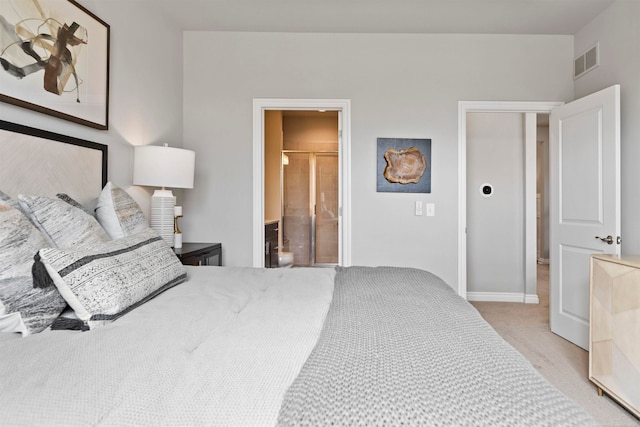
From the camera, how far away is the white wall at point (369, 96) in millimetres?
3439

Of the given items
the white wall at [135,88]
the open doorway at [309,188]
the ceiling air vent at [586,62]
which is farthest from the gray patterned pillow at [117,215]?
the open doorway at [309,188]

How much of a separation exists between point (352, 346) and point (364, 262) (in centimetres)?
258

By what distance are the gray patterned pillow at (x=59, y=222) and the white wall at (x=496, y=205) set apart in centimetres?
392

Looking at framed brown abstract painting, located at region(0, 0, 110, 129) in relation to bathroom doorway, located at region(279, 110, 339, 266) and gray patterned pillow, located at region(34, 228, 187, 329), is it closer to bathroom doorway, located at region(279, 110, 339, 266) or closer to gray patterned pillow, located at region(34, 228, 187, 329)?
gray patterned pillow, located at region(34, 228, 187, 329)

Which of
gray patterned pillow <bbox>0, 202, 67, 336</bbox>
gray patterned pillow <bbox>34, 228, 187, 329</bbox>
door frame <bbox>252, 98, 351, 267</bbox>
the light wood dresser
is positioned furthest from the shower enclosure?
→ gray patterned pillow <bbox>0, 202, 67, 336</bbox>

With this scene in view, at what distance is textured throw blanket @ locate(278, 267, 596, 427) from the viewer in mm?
646

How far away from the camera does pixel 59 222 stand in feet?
4.68

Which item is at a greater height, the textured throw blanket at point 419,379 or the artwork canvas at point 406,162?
the artwork canvas at point 406,162

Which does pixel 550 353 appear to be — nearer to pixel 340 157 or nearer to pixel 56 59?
pixel 340 157

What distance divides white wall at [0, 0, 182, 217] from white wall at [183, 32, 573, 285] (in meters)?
0.30

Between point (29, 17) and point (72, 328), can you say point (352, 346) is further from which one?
point (29, 17)

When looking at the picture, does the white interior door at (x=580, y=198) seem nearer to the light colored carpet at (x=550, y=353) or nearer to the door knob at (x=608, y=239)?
the door knob at (x=608, y=239)

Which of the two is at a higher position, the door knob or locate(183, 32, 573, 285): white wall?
locate(183, 32, 573, 285): white wall

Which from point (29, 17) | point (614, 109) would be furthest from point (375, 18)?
point (29, 17)
